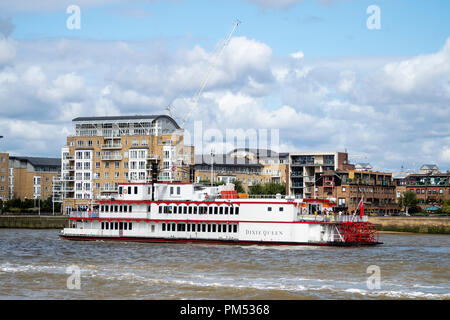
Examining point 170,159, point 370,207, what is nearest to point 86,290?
point 170,159

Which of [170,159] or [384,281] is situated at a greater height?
[170,159]

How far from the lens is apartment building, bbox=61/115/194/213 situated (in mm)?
125062

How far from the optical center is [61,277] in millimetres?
43188

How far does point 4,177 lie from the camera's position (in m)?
161

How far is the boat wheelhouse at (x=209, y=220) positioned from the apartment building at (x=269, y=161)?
92866 mm

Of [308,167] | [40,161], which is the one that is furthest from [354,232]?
[40,161]

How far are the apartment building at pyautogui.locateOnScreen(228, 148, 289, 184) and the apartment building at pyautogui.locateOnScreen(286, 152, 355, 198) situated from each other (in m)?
14.4

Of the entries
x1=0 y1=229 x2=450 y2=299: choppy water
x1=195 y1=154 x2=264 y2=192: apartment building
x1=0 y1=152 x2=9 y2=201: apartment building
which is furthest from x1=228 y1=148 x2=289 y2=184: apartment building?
x1=0 y1=229 x2=450 y2=299: choppy water

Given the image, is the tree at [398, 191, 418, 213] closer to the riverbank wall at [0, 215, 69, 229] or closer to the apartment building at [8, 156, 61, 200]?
the riverbank wall at [0, 215, 69, 229]

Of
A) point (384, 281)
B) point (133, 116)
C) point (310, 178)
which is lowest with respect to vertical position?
point (384, 281)

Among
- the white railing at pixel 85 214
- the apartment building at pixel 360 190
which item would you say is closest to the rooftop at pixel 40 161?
the apartment building at pixel 360 190

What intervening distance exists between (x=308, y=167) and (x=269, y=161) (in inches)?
1191
